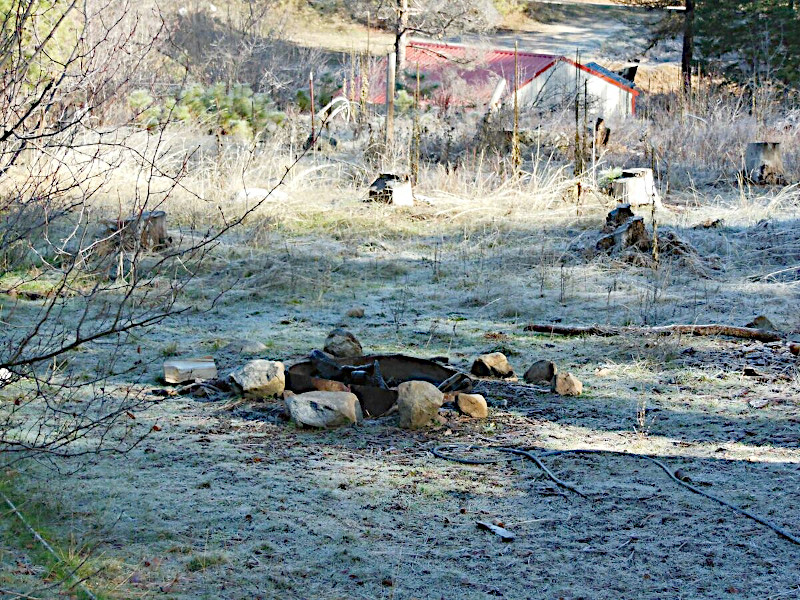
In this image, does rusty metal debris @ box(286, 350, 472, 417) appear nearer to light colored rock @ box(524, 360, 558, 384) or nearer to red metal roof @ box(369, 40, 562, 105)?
light colored rock @ box(524, 360, 558, 384)

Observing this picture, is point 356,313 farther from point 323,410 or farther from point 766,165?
point 766,165

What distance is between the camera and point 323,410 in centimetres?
421

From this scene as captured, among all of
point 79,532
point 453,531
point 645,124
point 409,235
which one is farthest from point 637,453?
point 645,124

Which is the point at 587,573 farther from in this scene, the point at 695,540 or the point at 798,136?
the point at 798,136

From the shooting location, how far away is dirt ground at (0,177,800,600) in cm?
283

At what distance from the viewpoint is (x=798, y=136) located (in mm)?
Answer: 12945

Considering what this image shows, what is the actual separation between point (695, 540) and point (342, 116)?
529 inches

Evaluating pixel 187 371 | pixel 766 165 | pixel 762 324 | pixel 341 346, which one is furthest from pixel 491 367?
pixel 766 165

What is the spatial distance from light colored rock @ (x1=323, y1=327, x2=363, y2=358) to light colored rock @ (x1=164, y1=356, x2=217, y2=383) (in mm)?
616

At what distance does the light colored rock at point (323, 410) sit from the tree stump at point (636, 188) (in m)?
6.37

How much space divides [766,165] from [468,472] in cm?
877

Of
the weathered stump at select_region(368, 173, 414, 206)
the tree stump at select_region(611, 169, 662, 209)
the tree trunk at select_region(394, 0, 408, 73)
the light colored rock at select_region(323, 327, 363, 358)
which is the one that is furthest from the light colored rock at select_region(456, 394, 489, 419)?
the tree trunk at select_region(394, 0, 408, 73)

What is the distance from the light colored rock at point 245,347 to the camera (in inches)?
212

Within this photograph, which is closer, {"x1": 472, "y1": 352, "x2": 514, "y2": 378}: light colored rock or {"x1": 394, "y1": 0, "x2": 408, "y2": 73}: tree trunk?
{"x1": 472, "y1": 352, "x2": 514, "y2": 378}: light colored rock
